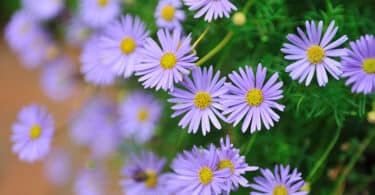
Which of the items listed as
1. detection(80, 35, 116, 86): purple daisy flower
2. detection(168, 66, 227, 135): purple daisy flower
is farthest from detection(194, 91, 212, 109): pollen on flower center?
detection(80, 35, 116, 86): purple daisy flower

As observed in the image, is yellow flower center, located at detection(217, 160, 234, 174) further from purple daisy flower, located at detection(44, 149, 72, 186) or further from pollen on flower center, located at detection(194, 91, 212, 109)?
purple daisy flower, located at detection(44, 149, 72, 186)

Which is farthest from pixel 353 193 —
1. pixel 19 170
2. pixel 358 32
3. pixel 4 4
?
pixel 4 4


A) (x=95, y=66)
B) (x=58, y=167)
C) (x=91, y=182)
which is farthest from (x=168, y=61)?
(x=58, y=167)

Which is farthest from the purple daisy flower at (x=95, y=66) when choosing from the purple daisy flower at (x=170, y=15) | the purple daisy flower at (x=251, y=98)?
the purple daisy flower at (x=251, y=98)

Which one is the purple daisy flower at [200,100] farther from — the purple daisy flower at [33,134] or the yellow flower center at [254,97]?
the purple daisy flower at [33,134]

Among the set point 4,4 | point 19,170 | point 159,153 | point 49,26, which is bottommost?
point 159,153

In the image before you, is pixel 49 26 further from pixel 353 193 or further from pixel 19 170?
pixel 353 193

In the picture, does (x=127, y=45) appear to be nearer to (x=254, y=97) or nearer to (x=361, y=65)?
(x=254, y=97)
